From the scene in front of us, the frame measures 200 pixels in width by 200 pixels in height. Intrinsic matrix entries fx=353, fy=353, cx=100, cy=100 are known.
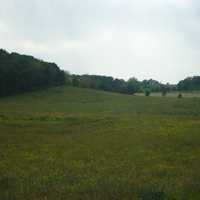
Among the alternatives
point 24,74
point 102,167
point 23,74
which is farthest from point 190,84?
point 102,167

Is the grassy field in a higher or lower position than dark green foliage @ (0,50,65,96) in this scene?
lower

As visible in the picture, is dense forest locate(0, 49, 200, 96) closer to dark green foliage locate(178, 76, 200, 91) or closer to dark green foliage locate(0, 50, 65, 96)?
dark green foliage locate(0, 50, 65, 96)

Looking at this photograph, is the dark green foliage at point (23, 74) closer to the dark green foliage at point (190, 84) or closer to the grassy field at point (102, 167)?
the dark green foliage at point (190, 84)

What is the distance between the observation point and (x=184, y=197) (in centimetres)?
831

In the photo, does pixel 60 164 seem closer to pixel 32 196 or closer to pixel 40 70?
pixel 32 196

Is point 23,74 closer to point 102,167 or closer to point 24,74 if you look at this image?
point 24,74

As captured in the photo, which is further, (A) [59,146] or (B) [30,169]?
(A) [59,146]

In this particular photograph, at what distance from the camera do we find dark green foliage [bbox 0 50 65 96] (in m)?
74.3

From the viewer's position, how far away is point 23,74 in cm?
7725

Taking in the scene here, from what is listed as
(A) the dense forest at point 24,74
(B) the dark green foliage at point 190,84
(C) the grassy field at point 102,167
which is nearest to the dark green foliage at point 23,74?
(A) the dense forest at point 24,74

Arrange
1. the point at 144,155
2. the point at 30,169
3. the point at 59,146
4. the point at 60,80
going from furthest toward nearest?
the point at 60,80 < the point at 59,146 < the point at 144,155 < the point at 30,169

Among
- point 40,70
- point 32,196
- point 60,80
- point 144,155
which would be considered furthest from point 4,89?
point 32,196

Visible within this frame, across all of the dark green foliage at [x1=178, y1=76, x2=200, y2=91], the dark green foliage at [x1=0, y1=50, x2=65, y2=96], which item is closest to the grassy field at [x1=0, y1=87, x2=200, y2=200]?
the dark green foliage at [x1=0, y1=50, x2=65, y2=96]

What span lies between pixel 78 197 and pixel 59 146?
9067 millimetres
